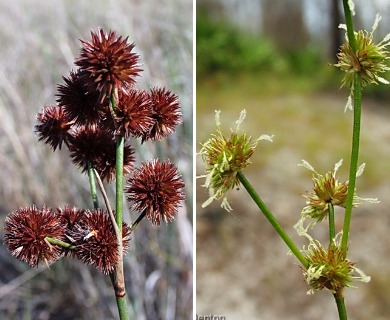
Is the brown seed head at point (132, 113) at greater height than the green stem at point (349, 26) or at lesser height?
greater

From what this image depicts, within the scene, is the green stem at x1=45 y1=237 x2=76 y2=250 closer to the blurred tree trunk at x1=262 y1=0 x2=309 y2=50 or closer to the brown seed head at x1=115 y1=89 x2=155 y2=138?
the brown seed head at x1=115 y1=89 x2=155 y2=138

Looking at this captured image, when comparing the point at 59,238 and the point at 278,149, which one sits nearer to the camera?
the point at 59,238

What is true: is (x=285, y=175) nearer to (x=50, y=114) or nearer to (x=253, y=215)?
(x=253, y=215)

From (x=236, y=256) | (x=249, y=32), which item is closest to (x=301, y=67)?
(x=249, y=32)

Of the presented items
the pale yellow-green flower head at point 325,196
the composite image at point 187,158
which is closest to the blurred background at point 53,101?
the composite image at point 187,158

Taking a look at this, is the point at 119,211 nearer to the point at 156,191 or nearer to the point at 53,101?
the point at 156,191

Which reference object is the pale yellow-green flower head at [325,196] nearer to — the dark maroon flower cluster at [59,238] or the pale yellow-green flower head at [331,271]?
the pale yellow-green flower head at [331,271]

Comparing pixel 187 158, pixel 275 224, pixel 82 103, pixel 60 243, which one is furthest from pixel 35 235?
pixel 187 158
